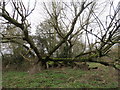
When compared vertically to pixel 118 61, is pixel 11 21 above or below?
above

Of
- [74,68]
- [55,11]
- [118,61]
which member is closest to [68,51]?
[74,68]

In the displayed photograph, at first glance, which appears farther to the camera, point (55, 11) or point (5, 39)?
point (55, 11)

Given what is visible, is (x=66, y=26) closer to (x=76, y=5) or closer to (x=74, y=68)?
(x=76, y=5)

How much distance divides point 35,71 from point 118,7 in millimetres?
8390

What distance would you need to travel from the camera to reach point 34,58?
33.4 ft

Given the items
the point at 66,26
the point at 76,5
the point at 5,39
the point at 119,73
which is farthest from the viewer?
the point at 66,26

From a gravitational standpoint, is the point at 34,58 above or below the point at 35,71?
above

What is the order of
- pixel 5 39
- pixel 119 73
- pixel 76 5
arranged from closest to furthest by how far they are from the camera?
pixel 5 39 → pixel 119 73 → pixel 76 5

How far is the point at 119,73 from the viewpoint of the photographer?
7980 mm

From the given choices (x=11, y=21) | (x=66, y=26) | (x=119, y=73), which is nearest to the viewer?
(x=11, y=21)

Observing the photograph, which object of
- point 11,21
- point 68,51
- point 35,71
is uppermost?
point 11,21

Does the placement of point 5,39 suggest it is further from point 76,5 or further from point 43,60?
point 76,5

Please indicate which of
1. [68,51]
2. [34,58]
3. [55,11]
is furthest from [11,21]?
[68,51]

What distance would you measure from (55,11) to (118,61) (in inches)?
251
